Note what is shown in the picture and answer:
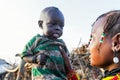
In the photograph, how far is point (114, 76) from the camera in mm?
2359

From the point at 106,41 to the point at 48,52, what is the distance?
1700mm

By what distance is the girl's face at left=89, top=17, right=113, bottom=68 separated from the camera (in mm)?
2369

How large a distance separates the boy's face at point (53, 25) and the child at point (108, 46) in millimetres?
1554

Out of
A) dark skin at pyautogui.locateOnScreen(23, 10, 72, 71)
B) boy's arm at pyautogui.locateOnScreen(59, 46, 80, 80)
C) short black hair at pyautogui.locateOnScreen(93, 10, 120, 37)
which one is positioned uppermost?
short black hair at pyautogui.locateOnScreen(93, 10, 120, 37)

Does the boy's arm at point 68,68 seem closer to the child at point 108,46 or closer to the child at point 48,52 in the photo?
the child at point 48,52

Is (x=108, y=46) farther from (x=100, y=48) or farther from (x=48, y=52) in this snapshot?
(x=48, y=52)

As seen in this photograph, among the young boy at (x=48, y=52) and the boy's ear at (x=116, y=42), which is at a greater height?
the boy's ear at (x=116, y=42)

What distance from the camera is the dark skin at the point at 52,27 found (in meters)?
4.02

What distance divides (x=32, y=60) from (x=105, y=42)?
174 cm

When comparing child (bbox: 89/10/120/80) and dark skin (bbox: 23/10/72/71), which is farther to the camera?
dark skin (bbox: 23/10/72/71)

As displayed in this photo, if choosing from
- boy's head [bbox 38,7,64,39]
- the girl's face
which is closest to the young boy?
boy's head [bbox 38,7,64,39]

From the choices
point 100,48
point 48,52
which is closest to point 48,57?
point 48,52

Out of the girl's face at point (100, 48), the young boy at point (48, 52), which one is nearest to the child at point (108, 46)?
the girl's face at point (100, 48)

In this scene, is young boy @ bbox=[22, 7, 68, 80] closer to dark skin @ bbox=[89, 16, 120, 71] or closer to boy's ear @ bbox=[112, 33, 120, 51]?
dark skin @ bbox=[89, 16, 120, 71]
